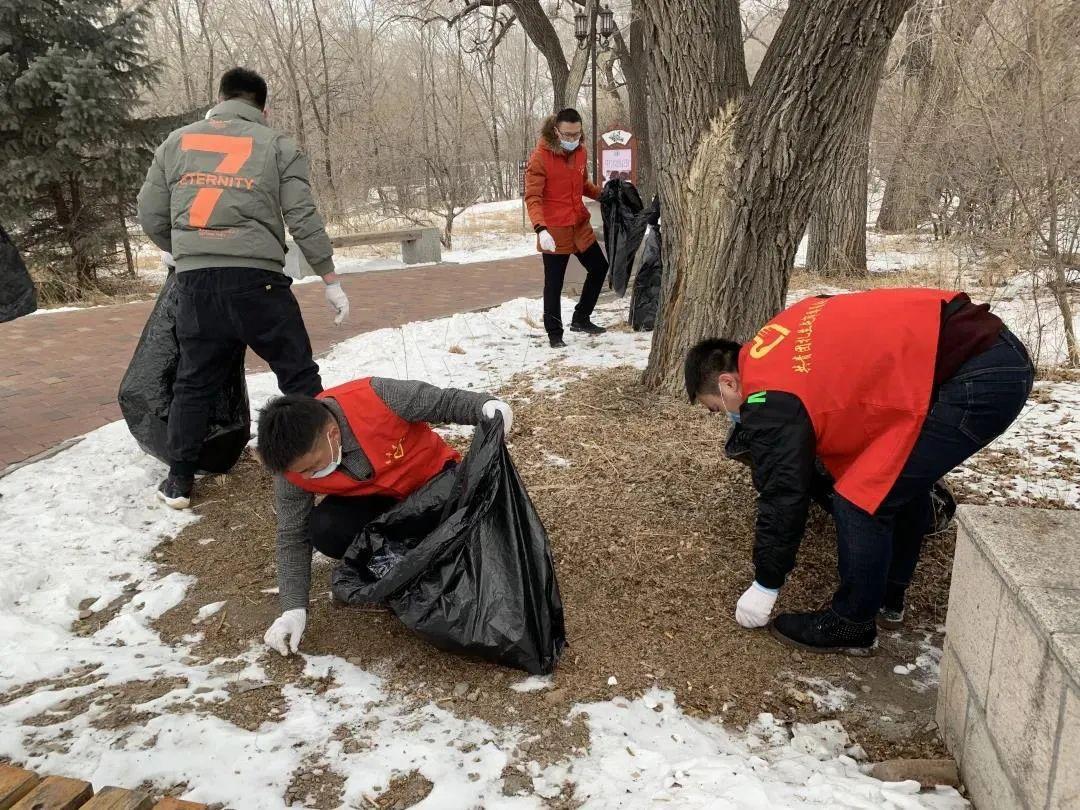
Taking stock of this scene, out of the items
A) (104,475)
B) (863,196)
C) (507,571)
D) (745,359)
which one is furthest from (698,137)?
(863,196)

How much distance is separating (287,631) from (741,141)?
109 inches

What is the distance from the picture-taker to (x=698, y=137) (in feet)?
11.8

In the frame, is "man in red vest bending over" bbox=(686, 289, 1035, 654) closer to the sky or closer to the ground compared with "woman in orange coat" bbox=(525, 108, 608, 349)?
closer to the ground

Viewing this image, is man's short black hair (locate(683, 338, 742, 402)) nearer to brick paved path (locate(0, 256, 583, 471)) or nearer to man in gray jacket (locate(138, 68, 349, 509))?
man in gray jacket (locate(138, 68, 349, 509))

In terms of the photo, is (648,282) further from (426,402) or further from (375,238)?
(375,238)

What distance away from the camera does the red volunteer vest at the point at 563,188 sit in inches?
204

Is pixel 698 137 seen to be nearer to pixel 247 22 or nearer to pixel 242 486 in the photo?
pixel 242 486

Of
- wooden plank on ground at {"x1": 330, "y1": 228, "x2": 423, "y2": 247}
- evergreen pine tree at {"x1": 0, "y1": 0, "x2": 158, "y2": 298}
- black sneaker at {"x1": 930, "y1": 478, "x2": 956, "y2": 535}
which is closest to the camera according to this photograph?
black sneaker at {"x1": 930, "y1": 478, "x2": 956, "y2": 535}

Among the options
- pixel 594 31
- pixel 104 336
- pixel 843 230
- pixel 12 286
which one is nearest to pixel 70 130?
pixel 104 336

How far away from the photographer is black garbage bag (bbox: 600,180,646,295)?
5.71m

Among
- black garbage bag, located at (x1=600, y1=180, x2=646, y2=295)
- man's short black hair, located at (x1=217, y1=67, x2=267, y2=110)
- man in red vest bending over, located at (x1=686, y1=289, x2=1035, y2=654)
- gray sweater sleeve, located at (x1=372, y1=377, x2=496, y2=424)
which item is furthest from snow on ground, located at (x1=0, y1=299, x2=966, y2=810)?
black garbage bag, located at (x1=600, y1=180, x2=646, y2=295)

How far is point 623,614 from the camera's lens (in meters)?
2.40

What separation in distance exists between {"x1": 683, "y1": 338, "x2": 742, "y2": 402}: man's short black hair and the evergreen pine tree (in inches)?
310

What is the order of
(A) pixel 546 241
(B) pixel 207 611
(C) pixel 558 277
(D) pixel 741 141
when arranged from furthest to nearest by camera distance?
(C) pixel 558 277 → (A) pixel 546 241 → (D) pixel 741 141 → (B) pixel 207 611
